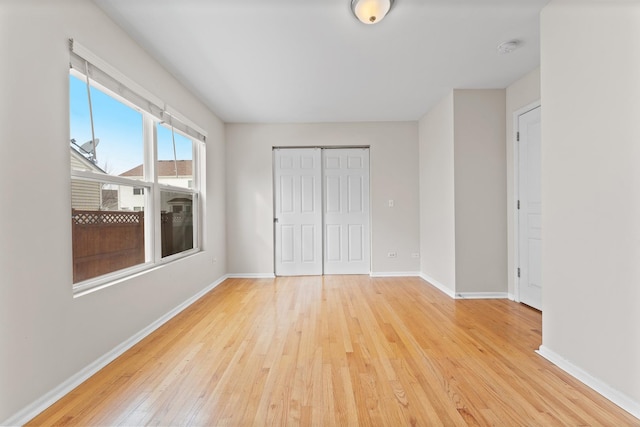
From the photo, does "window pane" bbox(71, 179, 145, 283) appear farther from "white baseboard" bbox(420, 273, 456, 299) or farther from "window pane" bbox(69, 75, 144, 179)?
"white baseboard" bbox(420, 273, 456, 299)

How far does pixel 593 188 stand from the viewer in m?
1.79

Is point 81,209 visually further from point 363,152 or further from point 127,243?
point 363,152

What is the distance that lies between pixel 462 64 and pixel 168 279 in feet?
12.2

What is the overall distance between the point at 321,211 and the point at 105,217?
10.4ft

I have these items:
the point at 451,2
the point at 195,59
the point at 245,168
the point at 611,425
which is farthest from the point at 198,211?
the point at 611,425

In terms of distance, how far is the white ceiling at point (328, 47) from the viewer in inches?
84.8

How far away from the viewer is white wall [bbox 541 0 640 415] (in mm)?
1576

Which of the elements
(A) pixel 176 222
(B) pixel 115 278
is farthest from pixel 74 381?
(A) pixel 176 222

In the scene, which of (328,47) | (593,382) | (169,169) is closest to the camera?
(593,382)

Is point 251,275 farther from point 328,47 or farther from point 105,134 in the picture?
point 328,47

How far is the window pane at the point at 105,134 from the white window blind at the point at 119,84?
10cm

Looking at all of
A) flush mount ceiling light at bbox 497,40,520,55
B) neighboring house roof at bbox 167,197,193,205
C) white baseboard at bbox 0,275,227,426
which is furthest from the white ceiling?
white baseboard at bbox 0,275,227,426

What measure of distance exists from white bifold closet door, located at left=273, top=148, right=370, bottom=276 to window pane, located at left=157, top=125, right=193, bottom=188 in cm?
153

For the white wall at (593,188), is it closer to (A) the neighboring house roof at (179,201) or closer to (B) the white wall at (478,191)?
(B) the white wall at (478,191)
